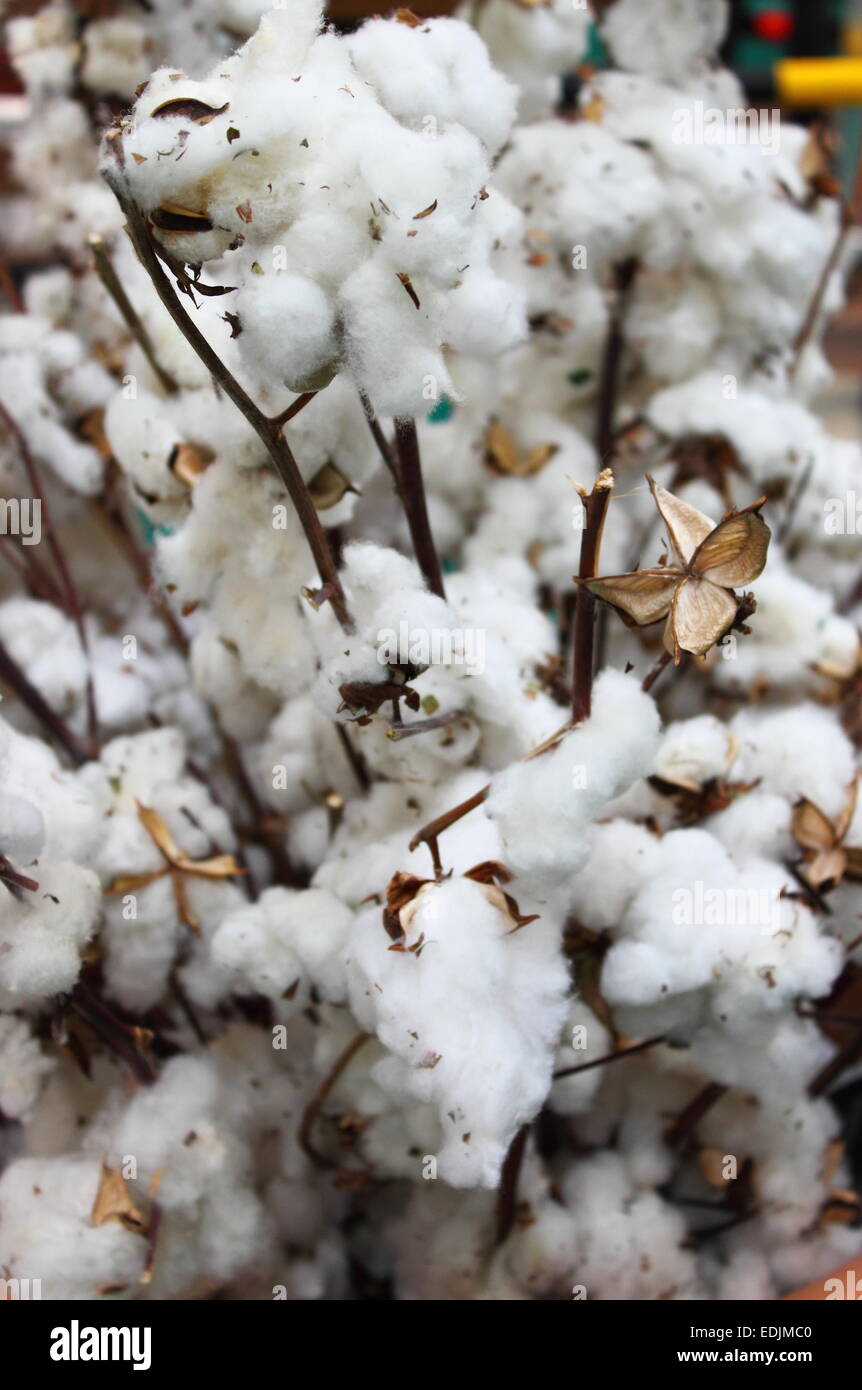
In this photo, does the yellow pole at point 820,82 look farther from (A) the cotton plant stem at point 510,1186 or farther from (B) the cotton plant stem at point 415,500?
(A) the cotton plant stem at point 510,1186

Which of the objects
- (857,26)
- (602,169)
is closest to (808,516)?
(602,169)

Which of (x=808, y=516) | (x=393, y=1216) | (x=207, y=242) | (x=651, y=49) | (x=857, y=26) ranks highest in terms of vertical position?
(x=857, y=26)

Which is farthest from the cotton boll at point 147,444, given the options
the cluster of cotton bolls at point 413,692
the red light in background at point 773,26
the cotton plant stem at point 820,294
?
the red light in background at point 773,26

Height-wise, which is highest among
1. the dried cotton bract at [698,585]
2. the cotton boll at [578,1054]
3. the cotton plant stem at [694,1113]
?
the dried cotton bract at [698,585]

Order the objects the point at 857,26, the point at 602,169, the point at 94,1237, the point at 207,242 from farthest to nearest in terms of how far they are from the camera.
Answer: the point at 857,26, the point at 602,169, the point at 94,1237, the point at 207,242

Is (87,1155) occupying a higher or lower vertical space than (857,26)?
lower
